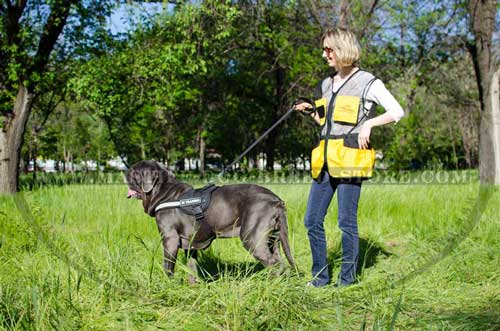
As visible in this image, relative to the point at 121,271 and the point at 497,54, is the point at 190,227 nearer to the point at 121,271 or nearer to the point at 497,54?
the point at 121,271

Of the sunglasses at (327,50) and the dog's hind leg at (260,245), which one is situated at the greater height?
the sunglasses at (327,50)

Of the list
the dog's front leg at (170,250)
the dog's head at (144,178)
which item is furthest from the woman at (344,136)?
the dog's head at (144,178)

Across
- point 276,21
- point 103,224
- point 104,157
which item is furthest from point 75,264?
point 276,21

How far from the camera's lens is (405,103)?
19219 millimetres

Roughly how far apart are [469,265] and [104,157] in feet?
25.6

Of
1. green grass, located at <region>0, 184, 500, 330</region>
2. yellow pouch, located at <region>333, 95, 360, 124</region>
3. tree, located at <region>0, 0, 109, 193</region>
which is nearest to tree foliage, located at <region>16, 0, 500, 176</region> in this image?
tree, located at <region>0, 0, 109, 193</region>

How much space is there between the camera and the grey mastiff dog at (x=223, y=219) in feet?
12.1

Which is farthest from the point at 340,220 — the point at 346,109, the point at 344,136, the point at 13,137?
the point at 13,137

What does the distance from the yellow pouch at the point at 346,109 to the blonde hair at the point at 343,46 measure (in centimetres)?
28

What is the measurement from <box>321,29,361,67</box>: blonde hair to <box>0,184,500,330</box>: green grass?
5.57 feet

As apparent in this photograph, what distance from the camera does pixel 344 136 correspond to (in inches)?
149

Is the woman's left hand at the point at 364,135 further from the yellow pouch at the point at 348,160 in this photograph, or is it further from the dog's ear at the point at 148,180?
the dog's ear at the point at 148,180

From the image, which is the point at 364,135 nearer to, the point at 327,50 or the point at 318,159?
the point at 318,159

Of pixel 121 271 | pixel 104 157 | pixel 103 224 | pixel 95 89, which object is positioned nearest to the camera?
pixel 121 271
